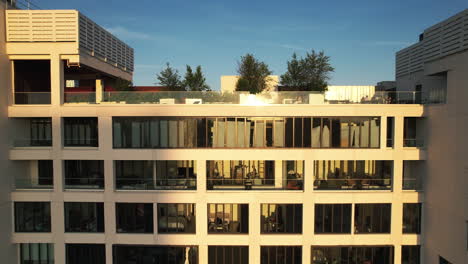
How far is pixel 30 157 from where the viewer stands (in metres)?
20.6

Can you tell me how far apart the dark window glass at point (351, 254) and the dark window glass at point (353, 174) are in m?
4.14

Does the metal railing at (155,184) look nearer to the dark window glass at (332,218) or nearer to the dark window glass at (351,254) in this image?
the dark window glass at (332,218)

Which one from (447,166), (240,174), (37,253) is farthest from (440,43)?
(37,253)

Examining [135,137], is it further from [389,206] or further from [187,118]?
[389,206]

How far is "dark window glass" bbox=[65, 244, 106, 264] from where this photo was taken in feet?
69.9

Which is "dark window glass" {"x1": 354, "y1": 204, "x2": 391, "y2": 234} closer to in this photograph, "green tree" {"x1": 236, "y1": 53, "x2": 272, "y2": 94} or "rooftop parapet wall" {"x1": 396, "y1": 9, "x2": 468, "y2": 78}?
"rooftop parapet wall" {"x1": 396, "y1": 9, "x2": 468, "y2": 78}

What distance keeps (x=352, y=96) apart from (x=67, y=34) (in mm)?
→ 19311

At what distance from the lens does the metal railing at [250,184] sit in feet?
69.4

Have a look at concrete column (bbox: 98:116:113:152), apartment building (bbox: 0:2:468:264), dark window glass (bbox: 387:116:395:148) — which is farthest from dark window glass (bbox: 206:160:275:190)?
dark window glass (bbox: 387:116:395:148)

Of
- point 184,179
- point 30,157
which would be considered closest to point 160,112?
point 184,179

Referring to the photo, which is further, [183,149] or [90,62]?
[90,62]

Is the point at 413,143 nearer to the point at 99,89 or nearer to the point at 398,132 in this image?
the point at 398,132

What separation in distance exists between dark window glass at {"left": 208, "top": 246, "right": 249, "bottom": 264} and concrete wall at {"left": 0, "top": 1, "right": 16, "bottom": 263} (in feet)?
44.2

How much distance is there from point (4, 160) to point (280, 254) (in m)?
19.4
